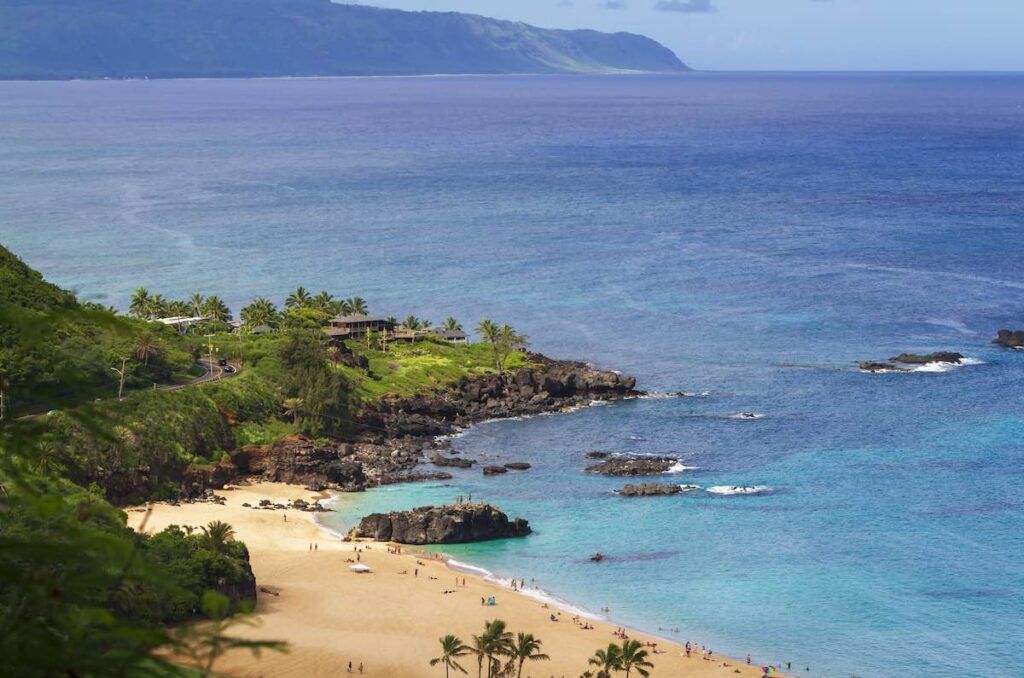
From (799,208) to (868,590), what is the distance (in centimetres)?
11601

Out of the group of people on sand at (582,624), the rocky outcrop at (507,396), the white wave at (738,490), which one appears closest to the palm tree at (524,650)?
the group of people on sand at (582,624)

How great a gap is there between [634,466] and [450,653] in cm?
2799

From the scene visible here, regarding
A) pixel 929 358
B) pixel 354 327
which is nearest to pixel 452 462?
pixel 354 327

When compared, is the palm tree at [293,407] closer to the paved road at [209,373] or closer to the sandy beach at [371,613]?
the paved road at [209,373]

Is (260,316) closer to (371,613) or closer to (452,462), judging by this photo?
(452,462)

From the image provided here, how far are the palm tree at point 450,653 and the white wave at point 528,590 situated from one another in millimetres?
6507

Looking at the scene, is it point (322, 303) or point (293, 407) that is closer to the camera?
point (293, 407)

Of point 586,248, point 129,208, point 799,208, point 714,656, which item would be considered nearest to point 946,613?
→ point 714,656

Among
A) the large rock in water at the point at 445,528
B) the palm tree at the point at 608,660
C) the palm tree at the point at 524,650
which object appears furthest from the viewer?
the large rock in water at the point at 445,528

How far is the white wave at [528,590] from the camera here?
52.8 meters

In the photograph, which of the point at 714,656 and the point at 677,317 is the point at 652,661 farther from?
the point at 677,317

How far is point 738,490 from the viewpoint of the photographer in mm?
67312

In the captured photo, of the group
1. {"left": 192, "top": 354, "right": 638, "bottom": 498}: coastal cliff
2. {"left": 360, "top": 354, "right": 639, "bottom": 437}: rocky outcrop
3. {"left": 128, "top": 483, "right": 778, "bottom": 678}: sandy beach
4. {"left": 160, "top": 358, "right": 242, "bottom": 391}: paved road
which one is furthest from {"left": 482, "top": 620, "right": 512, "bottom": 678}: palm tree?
{"left": 360, "top": 354, "right": 639, "bottom": 437}: rocky outcrop

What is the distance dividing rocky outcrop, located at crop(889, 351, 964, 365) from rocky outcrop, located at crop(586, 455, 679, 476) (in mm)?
27477
